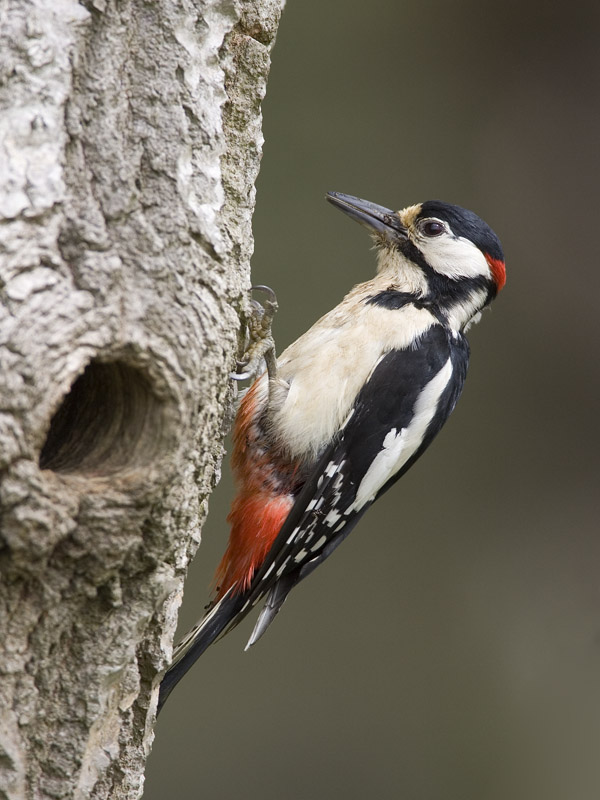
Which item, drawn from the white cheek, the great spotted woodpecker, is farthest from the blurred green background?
the great spotted woodpecker

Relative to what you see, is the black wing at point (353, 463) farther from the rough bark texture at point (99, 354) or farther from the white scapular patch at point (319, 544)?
the rough bark texture at point (99, 354)

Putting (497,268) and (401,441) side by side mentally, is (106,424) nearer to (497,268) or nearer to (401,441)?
(401,441)

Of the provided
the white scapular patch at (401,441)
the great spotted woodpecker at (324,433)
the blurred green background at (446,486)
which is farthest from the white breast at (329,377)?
the blurred green background at (446,486)

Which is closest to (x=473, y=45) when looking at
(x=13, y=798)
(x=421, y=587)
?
(x=421, y=587)

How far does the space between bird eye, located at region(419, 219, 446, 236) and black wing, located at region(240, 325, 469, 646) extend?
0.99 feet

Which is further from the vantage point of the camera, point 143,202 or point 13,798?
point 143,202

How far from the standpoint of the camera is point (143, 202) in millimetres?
1579

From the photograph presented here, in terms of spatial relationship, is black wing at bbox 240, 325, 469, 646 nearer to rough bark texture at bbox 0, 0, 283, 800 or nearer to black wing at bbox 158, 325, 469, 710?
black wing at bbox 158, 325, 469, 710

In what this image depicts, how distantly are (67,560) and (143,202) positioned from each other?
22.9 inches

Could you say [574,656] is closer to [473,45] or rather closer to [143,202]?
[473,45]

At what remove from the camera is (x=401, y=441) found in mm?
2328

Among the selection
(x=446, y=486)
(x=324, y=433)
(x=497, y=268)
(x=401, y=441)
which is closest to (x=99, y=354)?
(x=324, y=433)

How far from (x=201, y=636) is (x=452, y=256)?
1140 mm

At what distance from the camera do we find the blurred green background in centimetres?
340
